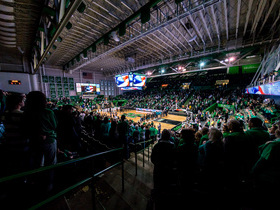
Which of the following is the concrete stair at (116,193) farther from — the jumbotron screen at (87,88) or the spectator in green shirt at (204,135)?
the jumbotron screen at (87,88)

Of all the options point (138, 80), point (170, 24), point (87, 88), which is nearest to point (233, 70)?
point (138, 80)

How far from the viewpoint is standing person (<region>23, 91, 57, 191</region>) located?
56.8 inches

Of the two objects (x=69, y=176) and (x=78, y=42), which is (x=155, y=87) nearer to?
(x=78, y=42)

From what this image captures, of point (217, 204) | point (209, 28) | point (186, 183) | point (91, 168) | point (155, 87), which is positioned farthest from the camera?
point (155, 87)

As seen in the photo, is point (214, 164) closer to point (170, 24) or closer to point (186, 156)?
point (186, 156)

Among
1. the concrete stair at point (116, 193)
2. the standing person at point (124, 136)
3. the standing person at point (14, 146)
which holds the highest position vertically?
the standing person at point (14, 146)

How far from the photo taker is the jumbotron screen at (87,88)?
70.4ft

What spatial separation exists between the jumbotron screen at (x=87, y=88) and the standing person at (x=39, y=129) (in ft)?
75.2

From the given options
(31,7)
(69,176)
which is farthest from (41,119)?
(31,7)

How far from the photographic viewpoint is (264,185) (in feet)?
4.38

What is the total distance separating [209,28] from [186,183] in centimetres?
1043

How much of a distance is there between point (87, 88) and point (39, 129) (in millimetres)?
23194

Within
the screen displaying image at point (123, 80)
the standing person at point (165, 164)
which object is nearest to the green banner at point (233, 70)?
the screen displaying image at point (123, 80)

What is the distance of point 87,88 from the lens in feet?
72.8
